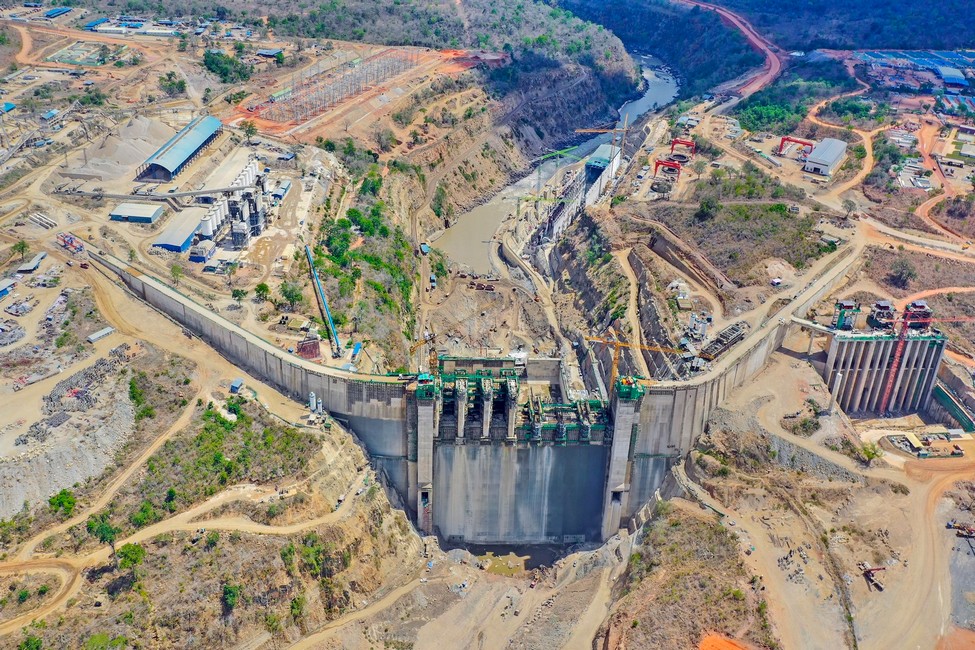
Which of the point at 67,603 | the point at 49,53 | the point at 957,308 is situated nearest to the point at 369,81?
the point at 49,53

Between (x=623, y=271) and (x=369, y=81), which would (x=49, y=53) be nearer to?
(x=369, y=81)

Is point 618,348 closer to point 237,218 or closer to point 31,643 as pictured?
point 237,218

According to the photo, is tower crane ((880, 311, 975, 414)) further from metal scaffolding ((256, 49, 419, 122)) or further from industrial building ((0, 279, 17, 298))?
metal scaffolding ((256, 49, 419, 122))

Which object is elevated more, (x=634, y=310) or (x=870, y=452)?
(x=634, y=310)

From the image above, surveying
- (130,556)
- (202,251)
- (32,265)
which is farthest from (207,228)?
(130,556)

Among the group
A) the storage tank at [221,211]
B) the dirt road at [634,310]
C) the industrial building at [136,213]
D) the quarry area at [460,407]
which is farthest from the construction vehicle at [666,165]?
the industrial building at [136,213]

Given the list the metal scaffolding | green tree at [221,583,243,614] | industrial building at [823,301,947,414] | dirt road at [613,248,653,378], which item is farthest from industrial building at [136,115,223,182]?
industrial building at [823,301,947,414]
